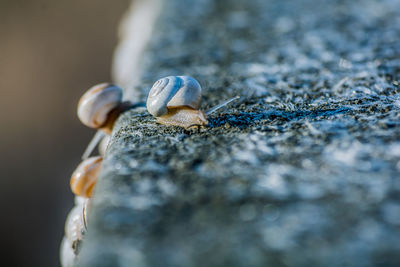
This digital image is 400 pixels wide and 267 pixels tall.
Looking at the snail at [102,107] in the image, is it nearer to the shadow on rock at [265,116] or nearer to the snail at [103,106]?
the snail at [103,106]

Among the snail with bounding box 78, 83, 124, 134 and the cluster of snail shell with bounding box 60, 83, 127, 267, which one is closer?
the cluster of snail shell with bounding box 60, 83, 127, 267

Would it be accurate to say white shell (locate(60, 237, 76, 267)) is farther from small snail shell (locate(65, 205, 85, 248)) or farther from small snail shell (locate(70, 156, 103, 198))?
small snail shell (locate(70, 156, 103, 198))

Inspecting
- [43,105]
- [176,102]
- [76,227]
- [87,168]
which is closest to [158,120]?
[176,102]

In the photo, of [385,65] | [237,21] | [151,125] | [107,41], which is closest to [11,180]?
[107,41]

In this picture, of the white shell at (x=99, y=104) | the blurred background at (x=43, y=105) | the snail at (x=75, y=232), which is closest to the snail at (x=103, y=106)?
the white shell at (x=99, y=104)

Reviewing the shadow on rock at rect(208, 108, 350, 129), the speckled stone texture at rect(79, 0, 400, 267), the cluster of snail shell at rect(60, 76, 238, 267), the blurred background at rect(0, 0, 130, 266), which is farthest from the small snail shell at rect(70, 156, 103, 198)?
the blurred background at rect(0, 0, 130, 266)

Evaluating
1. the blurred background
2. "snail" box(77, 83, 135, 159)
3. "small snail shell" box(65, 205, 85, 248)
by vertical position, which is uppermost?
"snail" box(77, 83, 135, 159)

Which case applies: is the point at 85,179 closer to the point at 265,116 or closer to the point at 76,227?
the point at 76,227
